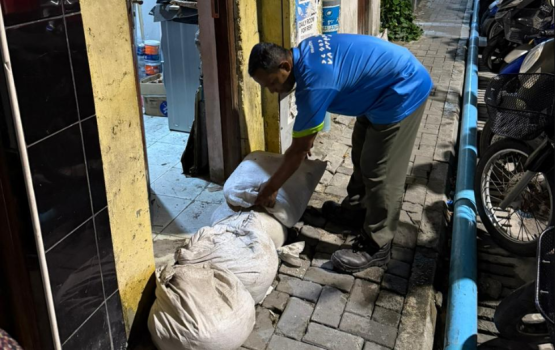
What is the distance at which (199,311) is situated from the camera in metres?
2.74

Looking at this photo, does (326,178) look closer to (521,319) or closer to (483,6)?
(521,319)

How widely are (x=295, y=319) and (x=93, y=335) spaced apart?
3.83 ft

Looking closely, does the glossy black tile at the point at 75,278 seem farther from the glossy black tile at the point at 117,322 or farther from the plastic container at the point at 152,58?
the plastic container at the point at 152,58

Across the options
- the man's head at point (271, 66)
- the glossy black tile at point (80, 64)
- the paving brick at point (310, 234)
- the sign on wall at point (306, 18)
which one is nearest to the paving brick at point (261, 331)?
the paving brick at point (310, 234)

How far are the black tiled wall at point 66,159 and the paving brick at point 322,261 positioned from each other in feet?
5.05

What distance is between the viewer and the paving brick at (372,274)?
3.56 metres

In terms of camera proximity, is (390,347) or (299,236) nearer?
(390,347)

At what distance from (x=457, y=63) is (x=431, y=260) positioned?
6.01 metres

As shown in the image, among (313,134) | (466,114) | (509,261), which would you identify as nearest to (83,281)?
(313,134)

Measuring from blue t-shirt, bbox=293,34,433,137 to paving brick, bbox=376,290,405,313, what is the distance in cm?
109

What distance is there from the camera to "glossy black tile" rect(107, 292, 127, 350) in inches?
105

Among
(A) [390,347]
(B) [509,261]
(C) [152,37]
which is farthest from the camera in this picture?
(C) [152,37]

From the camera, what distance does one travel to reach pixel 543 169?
3.41 m

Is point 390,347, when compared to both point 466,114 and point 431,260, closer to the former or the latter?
point 431,260
